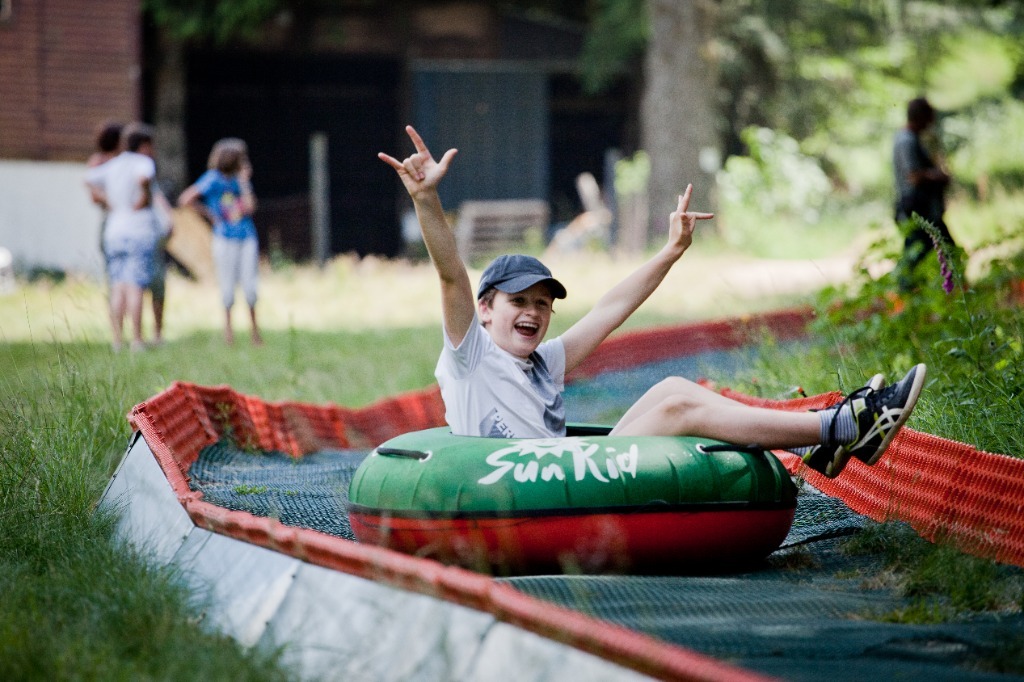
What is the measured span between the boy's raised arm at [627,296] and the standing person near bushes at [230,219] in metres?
6.31

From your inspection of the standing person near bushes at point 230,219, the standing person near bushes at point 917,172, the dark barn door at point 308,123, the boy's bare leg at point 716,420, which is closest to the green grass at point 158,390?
the standing person near bushes at point 230,219

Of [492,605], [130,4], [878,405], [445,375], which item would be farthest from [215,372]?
[130,4]

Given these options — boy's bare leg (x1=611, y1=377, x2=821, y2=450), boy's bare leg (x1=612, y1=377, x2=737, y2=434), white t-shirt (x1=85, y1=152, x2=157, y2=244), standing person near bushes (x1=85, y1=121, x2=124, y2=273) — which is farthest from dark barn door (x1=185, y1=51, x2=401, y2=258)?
boy's bare leg (x1=611, y1=377, x2=821, y2=450)

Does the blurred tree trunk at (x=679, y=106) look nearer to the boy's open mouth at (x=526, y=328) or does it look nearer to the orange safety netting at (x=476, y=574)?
the orange safety netting at (x=476, y=574)

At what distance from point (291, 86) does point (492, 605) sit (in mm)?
21133

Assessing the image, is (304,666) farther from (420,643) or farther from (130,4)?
(130,4)

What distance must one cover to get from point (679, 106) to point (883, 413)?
16.4 m

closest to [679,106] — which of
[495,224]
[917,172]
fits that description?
[495,224]

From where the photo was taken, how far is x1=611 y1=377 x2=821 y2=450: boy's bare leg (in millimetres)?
4371

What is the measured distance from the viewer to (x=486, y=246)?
21594 mm

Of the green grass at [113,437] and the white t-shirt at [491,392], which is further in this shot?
the white t-shirt at [491,392]

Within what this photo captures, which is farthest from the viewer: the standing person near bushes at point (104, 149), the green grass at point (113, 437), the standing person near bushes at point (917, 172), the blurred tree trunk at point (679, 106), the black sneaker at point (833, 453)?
the blurred tree trunk at point (679, 106)

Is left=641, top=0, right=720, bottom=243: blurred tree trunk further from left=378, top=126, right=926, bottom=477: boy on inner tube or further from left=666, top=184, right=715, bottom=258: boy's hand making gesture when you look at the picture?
left=378, top=126, right=926, bottom=477: boy on inner tube

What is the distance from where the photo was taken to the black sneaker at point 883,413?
4180mm
